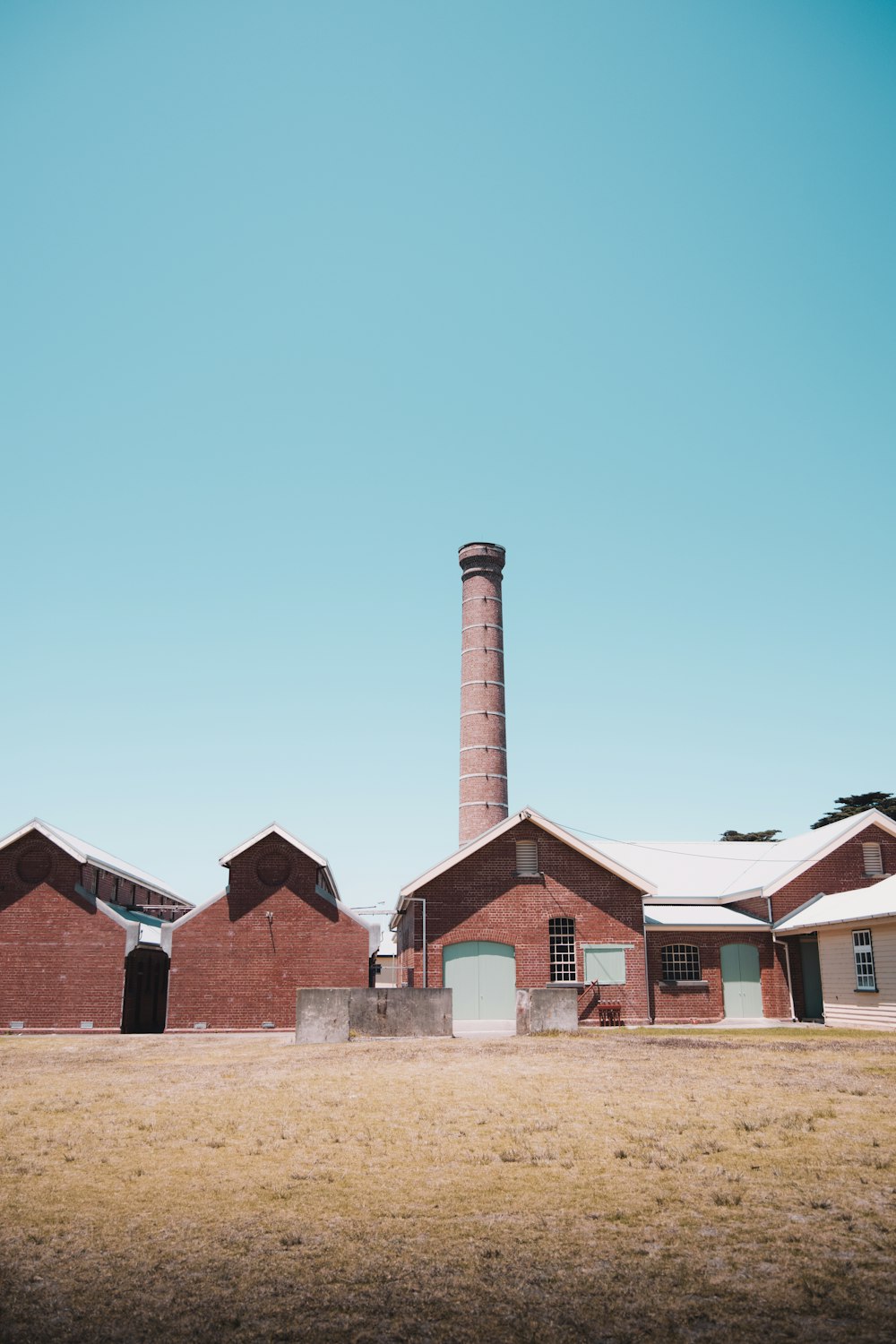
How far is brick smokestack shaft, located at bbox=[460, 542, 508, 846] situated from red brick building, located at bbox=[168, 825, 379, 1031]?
14809 mm

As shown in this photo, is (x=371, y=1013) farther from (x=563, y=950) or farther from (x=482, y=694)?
(x=482, y=694)

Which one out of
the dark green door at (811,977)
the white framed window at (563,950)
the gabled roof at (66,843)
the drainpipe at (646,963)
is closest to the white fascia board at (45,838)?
the gabled roof at (66,843)

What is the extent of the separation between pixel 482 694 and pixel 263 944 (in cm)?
2033

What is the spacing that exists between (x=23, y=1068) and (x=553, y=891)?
57.1 feet

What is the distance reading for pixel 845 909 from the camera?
94.0ft

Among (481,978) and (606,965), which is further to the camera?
(606,965)

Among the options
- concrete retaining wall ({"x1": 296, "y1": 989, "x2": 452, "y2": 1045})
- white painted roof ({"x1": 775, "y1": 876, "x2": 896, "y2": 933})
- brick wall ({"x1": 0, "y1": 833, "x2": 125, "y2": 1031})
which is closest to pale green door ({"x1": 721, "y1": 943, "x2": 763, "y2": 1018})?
white painted roof ({"x1": 775, "y1": 876, "x2": 896, "y2": 933})

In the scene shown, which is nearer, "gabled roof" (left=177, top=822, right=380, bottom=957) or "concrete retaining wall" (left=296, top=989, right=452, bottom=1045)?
"concrete retaining wall" (left=296, top=989, right=452, bottom=1045)

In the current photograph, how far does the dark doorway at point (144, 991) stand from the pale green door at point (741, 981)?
19.4m

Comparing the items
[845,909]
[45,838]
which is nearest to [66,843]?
[45,838]

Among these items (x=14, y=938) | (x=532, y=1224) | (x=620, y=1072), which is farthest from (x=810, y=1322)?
(x=14, y=938)

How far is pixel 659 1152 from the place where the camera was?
8898 mm

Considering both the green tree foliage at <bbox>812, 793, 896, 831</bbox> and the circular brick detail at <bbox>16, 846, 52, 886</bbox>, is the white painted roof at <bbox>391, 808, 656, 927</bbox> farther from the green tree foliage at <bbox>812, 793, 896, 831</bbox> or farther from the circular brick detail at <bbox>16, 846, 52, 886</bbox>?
the green tree foliage at <bbox>812, 793, 896, 831</bbox>

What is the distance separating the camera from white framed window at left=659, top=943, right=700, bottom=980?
104 ft
